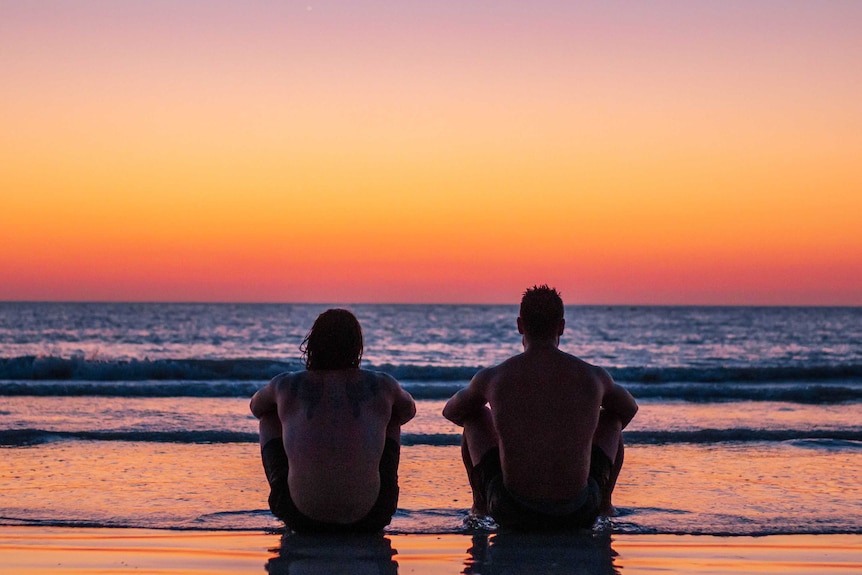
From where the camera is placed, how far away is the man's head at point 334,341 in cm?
446

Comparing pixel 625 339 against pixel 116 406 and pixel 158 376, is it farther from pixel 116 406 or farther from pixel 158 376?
pixel 116 406

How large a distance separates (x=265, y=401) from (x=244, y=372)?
1657 cm

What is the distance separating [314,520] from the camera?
182 inches

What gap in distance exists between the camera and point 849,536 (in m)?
5.20

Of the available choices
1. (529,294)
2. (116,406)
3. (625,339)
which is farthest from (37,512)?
(625,339)

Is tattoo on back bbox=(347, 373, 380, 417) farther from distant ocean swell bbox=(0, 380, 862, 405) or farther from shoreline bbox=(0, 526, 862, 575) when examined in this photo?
distant ocean swell bbox=(0, 380, 862, 405)

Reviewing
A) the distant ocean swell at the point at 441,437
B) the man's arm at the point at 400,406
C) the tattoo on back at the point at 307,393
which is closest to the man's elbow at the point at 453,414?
the man's arm at the point at 400,406

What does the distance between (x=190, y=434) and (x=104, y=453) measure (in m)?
1.50

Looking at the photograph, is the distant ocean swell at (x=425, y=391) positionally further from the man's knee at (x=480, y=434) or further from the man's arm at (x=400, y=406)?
the man's arm at (x=400, y=406)

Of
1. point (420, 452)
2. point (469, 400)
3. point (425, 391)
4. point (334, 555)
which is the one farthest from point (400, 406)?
point (425, 391)

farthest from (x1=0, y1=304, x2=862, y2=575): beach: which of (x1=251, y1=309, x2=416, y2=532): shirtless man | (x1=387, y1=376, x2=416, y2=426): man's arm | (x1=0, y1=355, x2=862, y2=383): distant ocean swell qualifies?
(x1=0, y1=355, x2=862, y2=383): distant ocean swell

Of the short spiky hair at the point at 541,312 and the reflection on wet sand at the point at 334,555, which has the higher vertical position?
the short spiky hair at the point at 541,312

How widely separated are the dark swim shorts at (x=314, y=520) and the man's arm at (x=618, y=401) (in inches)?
43.9

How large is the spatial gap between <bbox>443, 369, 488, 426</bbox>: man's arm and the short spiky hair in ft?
1.15
